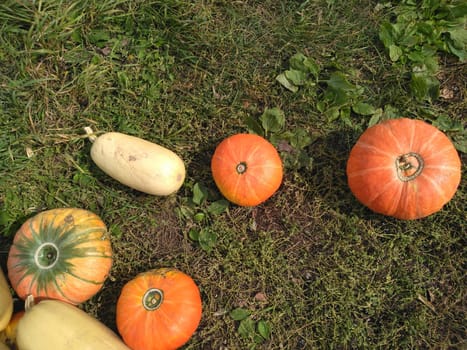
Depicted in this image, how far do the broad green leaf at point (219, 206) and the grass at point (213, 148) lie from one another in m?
0.07

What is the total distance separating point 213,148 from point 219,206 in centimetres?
52

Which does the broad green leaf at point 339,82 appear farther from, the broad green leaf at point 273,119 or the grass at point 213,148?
the broad green leaf at point 273,119

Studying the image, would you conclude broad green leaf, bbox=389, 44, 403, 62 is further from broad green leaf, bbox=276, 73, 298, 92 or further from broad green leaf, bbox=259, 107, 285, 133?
broad green leaf, bbox=259, 107, 285, 133

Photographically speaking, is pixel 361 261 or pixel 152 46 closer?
pixel 361 261

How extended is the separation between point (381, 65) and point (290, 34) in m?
0.82

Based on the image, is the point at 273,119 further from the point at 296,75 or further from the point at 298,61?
the point at 298,61

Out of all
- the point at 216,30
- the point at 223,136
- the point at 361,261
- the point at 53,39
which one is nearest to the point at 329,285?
the point at 361,261

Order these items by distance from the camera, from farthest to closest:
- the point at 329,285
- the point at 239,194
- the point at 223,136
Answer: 1. the point at 223,136
2. the point at 329,285
3. the point at 239,194

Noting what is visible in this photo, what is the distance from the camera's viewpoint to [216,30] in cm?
384

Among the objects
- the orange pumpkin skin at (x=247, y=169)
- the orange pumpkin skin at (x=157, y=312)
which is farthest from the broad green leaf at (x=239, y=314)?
the orange pumpkin skin at (x=247, y=169)

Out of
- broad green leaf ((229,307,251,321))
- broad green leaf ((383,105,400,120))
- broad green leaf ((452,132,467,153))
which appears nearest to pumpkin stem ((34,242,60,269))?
broad green leaf ((229,307,251,321))

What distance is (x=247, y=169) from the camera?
10.4 feet

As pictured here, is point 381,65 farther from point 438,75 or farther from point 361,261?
point 361,261

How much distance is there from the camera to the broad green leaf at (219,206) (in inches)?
143
